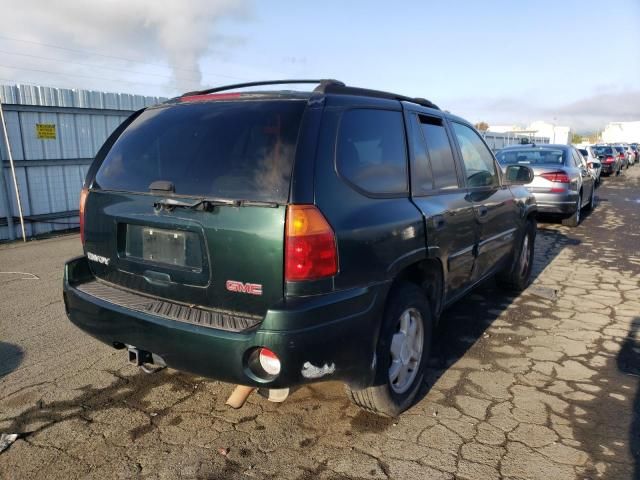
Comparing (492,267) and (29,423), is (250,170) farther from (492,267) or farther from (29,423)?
(492,267)

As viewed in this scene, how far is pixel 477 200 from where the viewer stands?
3.90 metres

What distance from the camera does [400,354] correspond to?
291cm

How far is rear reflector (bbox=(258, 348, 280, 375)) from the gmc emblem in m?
0.27

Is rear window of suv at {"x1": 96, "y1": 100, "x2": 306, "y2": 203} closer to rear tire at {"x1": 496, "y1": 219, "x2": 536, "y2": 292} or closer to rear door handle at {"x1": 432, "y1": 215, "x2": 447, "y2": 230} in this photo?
rear door handle at {"x1": 432, "y1": 215, "x2": 447, "y2": 230}

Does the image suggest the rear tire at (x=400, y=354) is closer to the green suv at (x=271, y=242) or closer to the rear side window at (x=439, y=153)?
the green suv at (x=271, y=242)

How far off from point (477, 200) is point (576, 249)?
5.05 meters

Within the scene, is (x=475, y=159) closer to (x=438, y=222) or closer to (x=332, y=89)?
(x=438, y=222)

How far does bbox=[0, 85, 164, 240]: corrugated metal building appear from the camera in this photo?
821 cm

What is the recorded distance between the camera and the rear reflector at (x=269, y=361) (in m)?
2.19

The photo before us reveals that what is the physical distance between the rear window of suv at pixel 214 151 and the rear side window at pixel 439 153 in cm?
125

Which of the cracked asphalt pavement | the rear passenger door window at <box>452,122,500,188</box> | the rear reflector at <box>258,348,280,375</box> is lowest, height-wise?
the cracked asphalt pavement

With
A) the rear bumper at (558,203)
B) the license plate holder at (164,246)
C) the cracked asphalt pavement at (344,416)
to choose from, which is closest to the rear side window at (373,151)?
the license plate holder at (164,246)

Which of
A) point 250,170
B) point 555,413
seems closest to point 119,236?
point 250,170

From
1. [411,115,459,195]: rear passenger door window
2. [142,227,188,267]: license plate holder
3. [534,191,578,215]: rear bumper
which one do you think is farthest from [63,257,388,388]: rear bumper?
[534,191,578,215]: rear bumper
